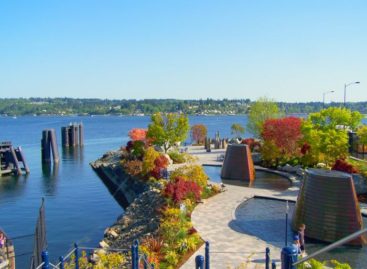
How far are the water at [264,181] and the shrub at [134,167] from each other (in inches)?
234

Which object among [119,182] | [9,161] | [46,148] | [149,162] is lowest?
[119,182]

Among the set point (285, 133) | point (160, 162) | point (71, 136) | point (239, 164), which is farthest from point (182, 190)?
point (71, 136)

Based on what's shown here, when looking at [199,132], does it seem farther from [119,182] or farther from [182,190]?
[182,190]

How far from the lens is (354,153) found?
36.6m

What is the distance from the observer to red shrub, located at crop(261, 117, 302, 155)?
34875mm

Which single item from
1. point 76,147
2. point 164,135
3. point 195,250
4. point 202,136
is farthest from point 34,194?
point 76,147

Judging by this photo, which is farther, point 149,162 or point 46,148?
point 46,148

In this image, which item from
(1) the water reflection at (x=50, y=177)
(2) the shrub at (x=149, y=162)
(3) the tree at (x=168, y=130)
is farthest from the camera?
(3) the tree at (x=168, y=130)

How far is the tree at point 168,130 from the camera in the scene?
42.3m

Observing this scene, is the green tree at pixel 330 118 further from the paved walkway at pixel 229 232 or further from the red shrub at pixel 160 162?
the red shrub at pixel 160 162

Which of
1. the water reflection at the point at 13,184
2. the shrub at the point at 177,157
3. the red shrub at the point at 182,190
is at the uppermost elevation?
the red shrub at the point at 182,190

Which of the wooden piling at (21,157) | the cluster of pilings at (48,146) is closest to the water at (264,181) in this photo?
the wooden piling at (21,157)

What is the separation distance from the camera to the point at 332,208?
16.6 meters

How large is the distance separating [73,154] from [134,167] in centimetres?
3158
